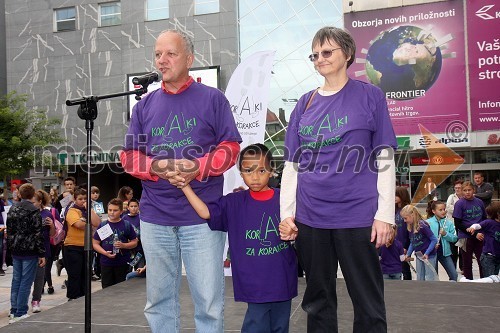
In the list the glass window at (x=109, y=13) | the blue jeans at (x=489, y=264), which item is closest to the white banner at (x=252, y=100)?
the blue jeans at (x=489, y=264)

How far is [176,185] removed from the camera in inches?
85.4

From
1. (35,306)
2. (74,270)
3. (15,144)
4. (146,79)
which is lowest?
(35,306)

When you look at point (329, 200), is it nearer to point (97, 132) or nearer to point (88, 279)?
point (88, 279)

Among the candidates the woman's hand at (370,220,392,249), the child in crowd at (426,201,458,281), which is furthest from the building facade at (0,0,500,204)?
the woman's hand at (370,220,392,249)

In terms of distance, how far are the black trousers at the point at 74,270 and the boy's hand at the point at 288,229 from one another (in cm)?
411

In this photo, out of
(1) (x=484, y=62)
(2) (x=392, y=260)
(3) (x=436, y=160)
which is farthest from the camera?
(3) (x=436, y=160)

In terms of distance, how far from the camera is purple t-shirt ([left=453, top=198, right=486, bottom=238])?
22.5ft

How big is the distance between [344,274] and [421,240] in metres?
4.16

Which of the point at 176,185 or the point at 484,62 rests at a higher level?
the point at 484,62

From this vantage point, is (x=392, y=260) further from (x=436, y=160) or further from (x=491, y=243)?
(x=436, y=160)

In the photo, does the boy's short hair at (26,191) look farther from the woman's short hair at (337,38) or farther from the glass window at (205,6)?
the glass window at (205,6)

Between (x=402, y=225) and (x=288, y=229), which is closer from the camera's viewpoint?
(x=288, y=229)

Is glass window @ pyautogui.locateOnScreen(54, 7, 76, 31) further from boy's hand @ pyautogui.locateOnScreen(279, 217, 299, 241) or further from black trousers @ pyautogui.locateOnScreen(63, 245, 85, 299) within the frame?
boy's hand @ pyautogui.locateOnScreen(279, 217, 299, 241)

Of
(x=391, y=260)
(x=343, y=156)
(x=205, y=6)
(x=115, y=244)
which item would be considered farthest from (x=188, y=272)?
(x=205, y=6)
